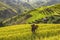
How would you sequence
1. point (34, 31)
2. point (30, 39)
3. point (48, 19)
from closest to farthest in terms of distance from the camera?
point (30, 39) → point (34, 31) → point (48, 19)

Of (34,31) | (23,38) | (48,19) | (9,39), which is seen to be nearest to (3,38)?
(9,39)

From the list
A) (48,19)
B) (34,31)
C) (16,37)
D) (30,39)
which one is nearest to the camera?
(30,39)

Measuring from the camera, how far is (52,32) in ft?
119

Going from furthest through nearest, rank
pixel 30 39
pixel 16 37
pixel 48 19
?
pixel 48 19
pixel 16 37
pixel 30 39

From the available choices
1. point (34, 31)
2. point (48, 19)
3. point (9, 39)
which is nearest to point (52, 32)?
point (34, 31)

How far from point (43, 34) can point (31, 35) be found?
2444 millimetres

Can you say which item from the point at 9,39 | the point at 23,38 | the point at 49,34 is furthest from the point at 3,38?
the point at 49,34

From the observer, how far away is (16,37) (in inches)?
1324

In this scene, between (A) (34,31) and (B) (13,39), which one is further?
(A) (34,31)

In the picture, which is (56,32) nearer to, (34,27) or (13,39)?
(34,27)

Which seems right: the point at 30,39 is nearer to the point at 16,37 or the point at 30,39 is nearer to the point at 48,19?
the point at 16,37

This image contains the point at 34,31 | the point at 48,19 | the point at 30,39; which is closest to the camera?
the point at 30,39

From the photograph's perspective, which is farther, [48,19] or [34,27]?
[48,19]

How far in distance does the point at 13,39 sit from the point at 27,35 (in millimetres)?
3171
